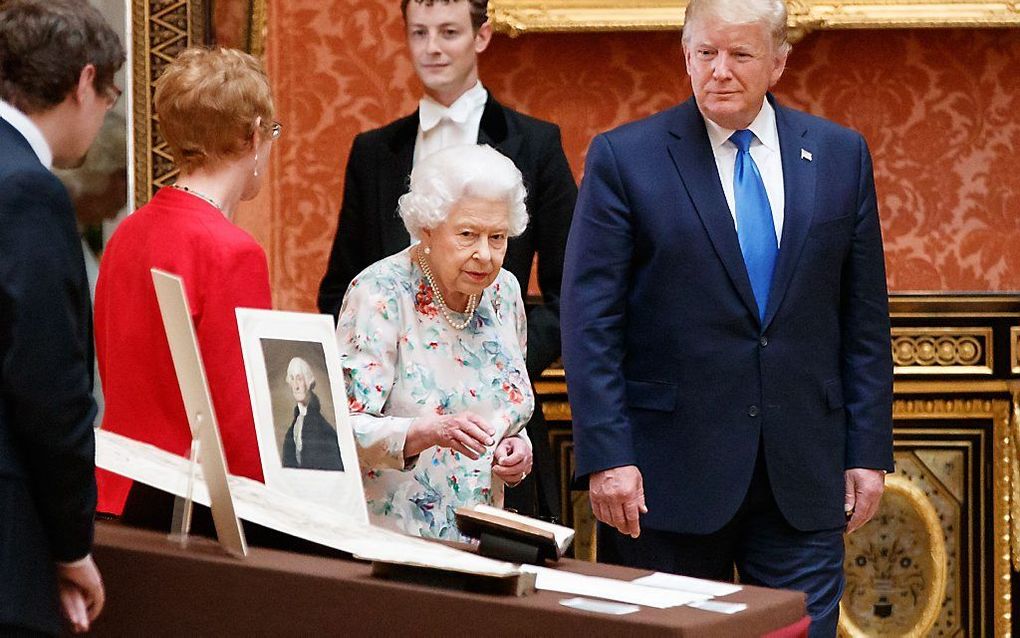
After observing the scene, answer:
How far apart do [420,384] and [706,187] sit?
0.71 m

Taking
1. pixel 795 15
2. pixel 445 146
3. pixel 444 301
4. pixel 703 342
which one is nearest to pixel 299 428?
pixel 444 301

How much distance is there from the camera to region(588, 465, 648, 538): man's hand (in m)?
3.18

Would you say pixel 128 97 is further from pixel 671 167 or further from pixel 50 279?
pixel 50 279

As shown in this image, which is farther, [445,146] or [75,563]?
[445,146]

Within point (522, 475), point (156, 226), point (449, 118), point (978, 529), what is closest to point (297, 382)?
point (156, 226)

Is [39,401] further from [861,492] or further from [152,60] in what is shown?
[152,60]

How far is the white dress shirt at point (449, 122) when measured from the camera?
13.9 feet

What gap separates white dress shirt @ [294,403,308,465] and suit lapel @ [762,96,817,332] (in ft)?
4.02

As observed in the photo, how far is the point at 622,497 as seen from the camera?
10.4 ft

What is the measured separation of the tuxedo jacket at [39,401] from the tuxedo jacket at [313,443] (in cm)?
29

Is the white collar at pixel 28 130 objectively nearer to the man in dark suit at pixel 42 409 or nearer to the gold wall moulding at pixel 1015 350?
the man in dark suit at pixel 42 409

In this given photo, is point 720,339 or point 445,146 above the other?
point 445,146

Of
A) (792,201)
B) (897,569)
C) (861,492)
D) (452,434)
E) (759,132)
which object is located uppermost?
(759,132)

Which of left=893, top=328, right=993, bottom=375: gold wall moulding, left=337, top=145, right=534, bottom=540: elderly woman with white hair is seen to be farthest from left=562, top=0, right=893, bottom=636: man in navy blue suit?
left=893, top=328, right=993, bottom=375: gold wall moulding
